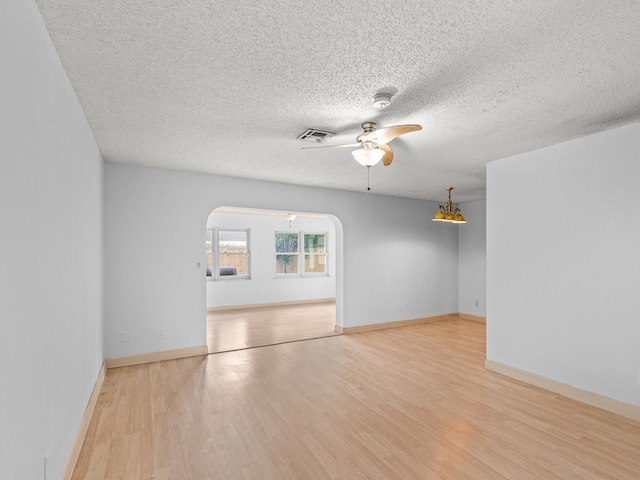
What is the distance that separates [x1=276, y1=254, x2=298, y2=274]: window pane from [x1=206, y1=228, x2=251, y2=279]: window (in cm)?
90

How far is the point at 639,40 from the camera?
5.74 feet

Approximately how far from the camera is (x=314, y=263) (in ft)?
32.2

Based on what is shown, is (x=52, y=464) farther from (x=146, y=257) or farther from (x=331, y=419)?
(x=146, y=257)

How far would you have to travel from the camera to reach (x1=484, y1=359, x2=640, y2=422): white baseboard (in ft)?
9.50

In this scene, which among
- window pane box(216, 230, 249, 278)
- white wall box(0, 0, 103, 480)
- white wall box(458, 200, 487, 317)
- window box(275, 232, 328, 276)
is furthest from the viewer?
window box(275, 232, 328, 276)

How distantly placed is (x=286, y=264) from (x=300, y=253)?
0.51 m

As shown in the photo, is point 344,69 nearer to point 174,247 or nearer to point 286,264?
point 174,247

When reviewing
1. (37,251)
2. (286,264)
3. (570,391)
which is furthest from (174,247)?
(286,264)

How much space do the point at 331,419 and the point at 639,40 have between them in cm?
322

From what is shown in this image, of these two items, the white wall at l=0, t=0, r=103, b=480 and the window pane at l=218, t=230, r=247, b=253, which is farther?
the window pane at l=218, t=230, r=247, b=253

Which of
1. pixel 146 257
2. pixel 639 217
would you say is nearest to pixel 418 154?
pixel 639 217

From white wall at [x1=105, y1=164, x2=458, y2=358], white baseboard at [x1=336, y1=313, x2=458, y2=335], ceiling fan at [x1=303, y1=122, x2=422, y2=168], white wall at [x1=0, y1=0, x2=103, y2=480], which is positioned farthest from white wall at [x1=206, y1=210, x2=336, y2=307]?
white wall at [x1=0, y1=0, x2=103, y2=480]

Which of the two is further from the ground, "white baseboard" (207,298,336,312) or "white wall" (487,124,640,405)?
"white wall" (487,124,640,405)

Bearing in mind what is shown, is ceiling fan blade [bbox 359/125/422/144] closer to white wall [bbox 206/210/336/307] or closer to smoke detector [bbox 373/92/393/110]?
smoke detector [bbox 373/92/393/110]
